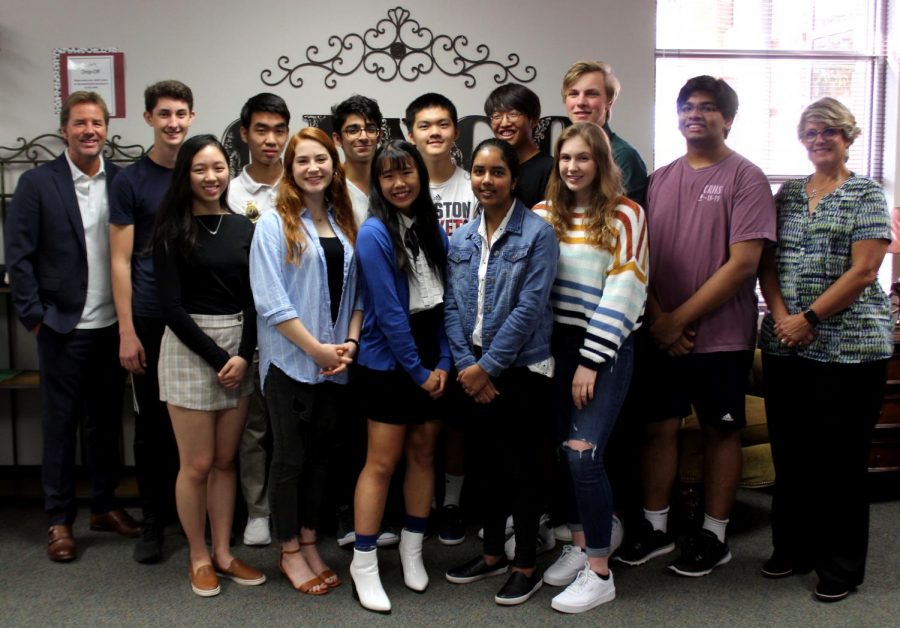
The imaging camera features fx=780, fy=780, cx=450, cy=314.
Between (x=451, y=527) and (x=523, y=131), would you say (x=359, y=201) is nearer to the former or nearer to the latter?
(x=523, y=131)

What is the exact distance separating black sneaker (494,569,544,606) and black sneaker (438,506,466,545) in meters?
0.44

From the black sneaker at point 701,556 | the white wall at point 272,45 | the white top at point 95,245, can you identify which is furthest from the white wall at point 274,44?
the black sneaker at point 701,556

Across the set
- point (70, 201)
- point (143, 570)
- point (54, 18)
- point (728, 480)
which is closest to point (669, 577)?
point (728, 480)

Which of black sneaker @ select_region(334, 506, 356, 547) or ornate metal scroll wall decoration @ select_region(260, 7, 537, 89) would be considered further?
ornate metal scroll wall decoration @ select_region(260, 7, 537, 89)

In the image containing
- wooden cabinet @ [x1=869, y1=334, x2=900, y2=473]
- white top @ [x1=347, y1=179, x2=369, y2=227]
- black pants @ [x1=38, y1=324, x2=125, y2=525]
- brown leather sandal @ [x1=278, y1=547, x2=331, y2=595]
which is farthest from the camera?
wooden cabinet @ [x1=869, y1=334, x2=900, y2=473]

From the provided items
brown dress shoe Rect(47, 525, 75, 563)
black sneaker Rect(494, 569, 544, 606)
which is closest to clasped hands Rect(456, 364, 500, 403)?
black sneaker Rect(494, 569, 544, 606)

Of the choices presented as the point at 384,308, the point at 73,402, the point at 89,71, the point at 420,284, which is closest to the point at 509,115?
the point at 420,284

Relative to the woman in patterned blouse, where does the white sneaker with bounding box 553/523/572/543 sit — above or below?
below

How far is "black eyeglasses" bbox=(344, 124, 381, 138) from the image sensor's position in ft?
8.54

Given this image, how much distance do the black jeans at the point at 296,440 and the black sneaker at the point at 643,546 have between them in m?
1.07

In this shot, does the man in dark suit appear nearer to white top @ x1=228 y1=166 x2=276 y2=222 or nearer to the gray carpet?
the gray carpet

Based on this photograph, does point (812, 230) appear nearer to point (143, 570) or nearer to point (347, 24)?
point (347, 24)

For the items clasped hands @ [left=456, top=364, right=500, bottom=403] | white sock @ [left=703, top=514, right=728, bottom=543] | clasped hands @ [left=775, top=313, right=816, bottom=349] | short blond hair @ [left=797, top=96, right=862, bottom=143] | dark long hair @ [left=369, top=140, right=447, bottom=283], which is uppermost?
short blond hair @ [left=797, top=96, right=862, bottom=143]

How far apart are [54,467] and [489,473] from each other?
158 centimetres
